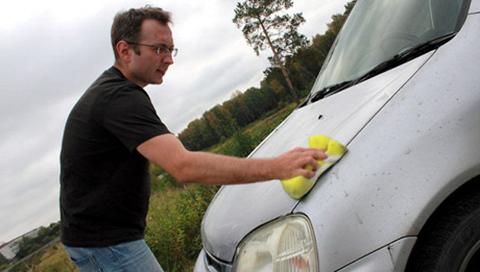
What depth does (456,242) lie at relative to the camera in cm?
135

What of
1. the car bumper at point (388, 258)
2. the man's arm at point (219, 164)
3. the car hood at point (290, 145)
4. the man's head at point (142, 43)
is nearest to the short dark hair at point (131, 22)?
the man's head at point (142, 43)

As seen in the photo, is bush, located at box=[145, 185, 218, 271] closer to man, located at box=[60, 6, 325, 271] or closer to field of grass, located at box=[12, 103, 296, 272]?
field of grass, located at box=[12, 103, 296, 272]

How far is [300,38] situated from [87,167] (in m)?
32.6

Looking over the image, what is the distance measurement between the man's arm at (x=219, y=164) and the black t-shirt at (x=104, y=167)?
14 cm

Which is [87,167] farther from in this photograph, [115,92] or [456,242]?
[456,242]

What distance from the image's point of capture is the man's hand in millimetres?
1562

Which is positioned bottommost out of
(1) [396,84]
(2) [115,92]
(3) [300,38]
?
(1) [396,84]

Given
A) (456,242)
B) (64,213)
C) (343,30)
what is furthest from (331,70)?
(64,213)

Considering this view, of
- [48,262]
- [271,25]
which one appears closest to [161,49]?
[48,262]

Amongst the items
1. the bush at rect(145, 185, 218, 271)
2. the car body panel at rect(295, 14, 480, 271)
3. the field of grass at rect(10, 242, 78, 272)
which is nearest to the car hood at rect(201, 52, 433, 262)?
the car body panel at rect(295, 14, 480, 271)

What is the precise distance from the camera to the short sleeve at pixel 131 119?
6.06 feet

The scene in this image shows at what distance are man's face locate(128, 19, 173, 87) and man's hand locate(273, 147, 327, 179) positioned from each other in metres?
0.95

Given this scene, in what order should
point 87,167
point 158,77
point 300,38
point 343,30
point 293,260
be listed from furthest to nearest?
1. point 300,38
2. point 343,30
3. point 158,77
4. point 87,167
5. point 293,260

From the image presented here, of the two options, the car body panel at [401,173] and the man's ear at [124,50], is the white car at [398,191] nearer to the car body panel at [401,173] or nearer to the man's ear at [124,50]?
the car body panel at [401,173]
